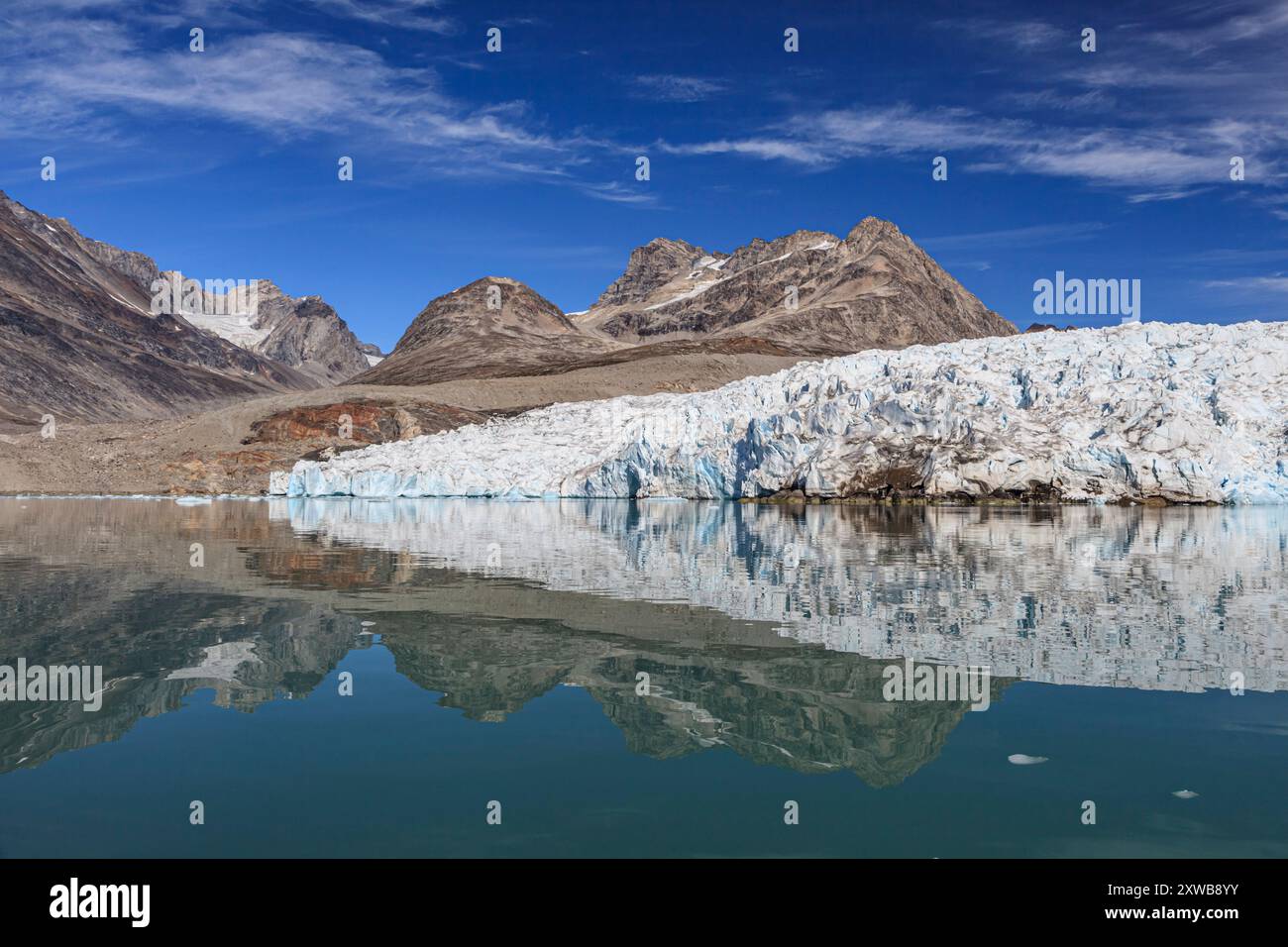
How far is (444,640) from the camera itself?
10109 millimetres

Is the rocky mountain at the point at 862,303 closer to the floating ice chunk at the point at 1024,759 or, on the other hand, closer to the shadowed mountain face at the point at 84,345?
the shadowed mountain face at the point at 84,345

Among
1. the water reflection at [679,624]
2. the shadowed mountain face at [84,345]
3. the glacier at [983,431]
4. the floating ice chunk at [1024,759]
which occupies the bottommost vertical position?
the floating ice chunk at [1024,759]

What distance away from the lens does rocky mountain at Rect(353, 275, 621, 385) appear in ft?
457

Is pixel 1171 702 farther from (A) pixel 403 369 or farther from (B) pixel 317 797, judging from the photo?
(A) pixel 403 369

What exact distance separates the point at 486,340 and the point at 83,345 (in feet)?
196

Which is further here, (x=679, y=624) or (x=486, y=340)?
(x=486, y=340)

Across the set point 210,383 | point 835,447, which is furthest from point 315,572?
point 210,383

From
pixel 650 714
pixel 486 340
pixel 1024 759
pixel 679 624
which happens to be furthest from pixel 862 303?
pixel 1024 759

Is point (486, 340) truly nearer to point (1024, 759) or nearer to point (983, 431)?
point (983, 431)

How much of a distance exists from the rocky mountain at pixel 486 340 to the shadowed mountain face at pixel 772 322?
0.23 metres

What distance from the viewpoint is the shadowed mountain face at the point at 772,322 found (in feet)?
463

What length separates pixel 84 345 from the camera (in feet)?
473

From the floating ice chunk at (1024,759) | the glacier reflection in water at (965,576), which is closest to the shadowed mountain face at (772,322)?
the glacier reflection in water at (965,576)
